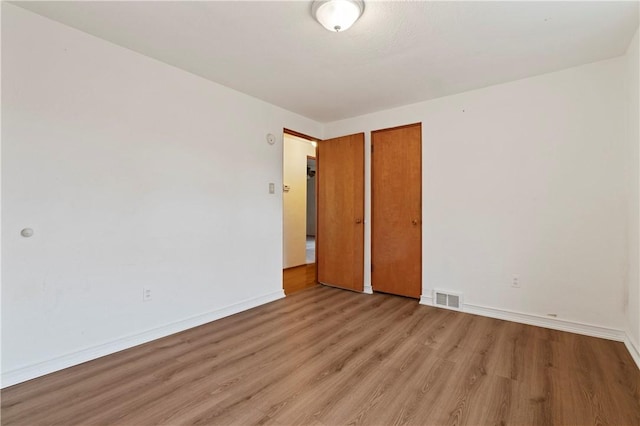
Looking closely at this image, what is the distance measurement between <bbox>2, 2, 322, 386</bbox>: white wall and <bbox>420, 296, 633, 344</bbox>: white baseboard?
256 cm

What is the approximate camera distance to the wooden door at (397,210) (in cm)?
353

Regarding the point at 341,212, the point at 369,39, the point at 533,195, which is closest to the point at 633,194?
the point at 533,195

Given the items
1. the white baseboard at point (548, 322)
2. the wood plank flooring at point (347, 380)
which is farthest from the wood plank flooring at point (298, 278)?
the white baseboard at point (548, 322)

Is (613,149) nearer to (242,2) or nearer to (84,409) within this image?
(242,2)

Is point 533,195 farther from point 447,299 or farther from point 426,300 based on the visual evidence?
point 426,300

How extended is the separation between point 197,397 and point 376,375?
1.14m

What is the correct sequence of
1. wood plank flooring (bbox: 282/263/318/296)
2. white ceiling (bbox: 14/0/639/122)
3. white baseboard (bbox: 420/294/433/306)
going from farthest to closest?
wood plank flooring (bbox: 282/263/318/296)
white baseboard (bbox: 420/294/433/306)
white ceiling (bbox: 14/0/639/122)

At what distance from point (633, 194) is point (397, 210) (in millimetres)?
2051

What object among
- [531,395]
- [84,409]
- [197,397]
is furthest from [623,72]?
[84,409]

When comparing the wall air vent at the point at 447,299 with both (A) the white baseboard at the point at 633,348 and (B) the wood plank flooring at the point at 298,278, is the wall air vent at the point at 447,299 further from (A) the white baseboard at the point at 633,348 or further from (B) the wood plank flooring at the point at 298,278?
(B) the wood plank flooring at the point at 298,278

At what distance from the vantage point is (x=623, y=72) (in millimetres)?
2420

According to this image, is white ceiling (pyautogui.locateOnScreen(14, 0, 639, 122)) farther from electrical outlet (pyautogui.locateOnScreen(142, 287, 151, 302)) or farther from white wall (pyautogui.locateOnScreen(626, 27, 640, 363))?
electrical outlet (pyautogui.locateOnScreen(142, 287, 151, 302))

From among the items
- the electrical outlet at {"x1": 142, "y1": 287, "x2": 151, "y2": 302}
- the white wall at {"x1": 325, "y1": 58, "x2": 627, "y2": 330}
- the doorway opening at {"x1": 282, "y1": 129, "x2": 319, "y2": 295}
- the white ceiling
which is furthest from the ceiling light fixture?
the doorway opening at {"x1": 282, "y1": 129, "x2": 319, "y2": 295}

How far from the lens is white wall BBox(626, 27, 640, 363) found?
212cm
